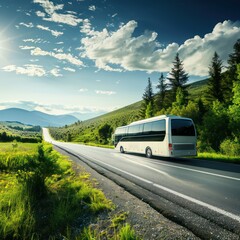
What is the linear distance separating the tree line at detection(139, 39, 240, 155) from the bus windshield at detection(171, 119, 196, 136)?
21.8 feet

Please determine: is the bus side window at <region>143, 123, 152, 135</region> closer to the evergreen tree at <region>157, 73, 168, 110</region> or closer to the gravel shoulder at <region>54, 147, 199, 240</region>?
the gravel shoulder at <region>54, 147, 199, 240</region>

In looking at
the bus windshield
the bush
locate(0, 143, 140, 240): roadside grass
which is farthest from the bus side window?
locate(0, 143, 140, 240): roadside grass

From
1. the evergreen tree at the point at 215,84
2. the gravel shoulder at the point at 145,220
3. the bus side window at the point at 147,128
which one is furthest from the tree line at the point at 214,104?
the gravel shoulder at the point at 145,220

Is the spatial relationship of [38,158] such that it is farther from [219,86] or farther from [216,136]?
[219,86]

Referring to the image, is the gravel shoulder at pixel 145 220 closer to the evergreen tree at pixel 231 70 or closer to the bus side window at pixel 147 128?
the bus side window at pixel 147 128

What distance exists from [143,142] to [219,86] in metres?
34.6

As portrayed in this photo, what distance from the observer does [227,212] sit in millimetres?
4617

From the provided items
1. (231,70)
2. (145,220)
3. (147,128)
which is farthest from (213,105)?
(145,220)

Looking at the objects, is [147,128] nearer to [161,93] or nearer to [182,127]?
[182,127]

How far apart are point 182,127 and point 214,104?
2138cm

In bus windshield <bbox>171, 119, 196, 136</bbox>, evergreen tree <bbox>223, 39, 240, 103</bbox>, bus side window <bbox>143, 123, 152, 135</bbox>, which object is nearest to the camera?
bus windshield <bbox>171, 119, 196, 136</bbox>

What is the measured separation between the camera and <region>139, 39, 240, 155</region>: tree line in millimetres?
29000

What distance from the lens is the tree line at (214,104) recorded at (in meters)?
29.0

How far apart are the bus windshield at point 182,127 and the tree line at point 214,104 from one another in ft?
21.8
